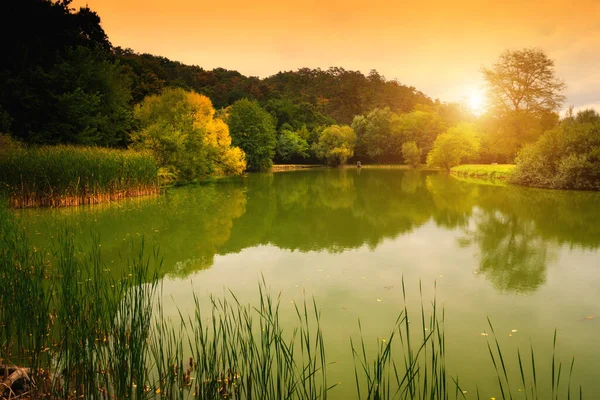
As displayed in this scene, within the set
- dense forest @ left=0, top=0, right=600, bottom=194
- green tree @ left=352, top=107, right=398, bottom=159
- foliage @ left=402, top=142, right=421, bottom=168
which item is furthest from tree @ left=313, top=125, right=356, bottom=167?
foliage @ left=402, top=142, right=421, bottom=168

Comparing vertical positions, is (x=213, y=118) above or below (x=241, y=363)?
above

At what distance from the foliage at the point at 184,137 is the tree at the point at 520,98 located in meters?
19.6

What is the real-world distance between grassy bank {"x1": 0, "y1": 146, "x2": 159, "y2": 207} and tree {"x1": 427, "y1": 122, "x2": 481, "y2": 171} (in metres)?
30.1

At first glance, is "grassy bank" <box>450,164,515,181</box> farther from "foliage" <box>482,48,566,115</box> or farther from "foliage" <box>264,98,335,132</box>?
"foliage" <box>264,98,335,132</box>

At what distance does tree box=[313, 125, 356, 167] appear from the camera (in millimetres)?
49375

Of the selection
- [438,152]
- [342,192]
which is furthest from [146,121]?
[438,152]

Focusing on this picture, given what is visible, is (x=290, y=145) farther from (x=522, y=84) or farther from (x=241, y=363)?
(x=241, y=363)

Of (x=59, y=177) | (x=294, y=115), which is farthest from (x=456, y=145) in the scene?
(x=59, y=177)

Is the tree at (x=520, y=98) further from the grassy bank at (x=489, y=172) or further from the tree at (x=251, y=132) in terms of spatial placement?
the tree at (x=251, y=132)

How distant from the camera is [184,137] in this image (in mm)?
22375

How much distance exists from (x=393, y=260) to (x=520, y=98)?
95.5ft

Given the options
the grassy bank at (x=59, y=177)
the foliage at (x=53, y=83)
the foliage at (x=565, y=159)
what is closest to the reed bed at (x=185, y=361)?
the grassy bank at (x=59, y=177)

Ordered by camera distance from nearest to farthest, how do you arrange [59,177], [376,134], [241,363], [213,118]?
[241,363], [59,177], [213,118], [376,134]

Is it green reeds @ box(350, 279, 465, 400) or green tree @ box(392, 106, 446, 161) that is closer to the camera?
green reeds @ box(350, 279, 465, 400)
